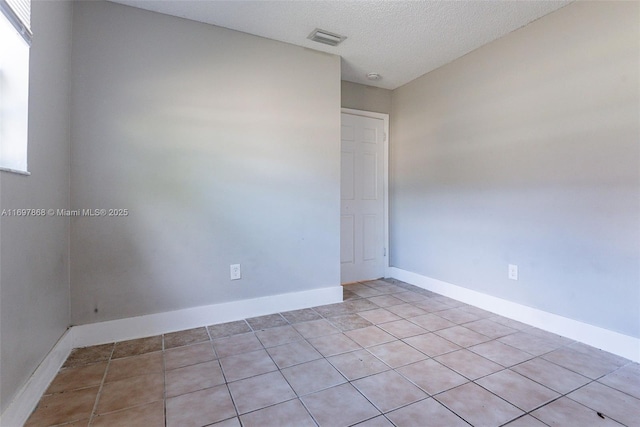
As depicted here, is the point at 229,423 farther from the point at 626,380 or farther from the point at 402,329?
the point at 626,380

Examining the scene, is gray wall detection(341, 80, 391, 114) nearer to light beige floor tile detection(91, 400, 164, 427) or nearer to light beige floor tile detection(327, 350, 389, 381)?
light beige floor tile detection(327, 350, 389, 381)

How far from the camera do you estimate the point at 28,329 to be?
55.4 inches

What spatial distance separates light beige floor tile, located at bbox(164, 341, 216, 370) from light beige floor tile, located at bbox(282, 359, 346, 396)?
0.54 m

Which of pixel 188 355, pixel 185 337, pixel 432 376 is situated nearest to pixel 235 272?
pixel 185 337

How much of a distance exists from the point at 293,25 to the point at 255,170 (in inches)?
46.6

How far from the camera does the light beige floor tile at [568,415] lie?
131cm

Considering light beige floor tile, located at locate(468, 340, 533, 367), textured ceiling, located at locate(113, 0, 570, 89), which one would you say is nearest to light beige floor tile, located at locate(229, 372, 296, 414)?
light beige floor tile, located at locate(468, 340, 533, 367)

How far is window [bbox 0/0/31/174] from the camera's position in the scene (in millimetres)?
1264

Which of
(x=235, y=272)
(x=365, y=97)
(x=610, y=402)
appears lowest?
(x=610, y=402)

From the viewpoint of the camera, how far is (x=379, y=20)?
2.30 metres

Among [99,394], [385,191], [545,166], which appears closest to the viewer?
[99,394]

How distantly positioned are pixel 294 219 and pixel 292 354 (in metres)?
1.17

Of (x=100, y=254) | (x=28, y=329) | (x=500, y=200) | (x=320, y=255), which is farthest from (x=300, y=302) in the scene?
(x=500, y=200)

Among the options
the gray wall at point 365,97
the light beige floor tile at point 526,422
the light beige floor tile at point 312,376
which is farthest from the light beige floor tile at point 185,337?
the gray wall at point 365,97
